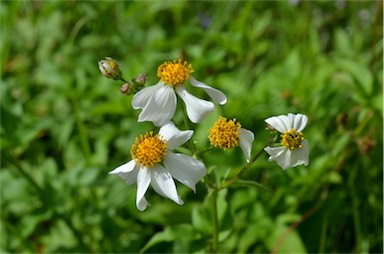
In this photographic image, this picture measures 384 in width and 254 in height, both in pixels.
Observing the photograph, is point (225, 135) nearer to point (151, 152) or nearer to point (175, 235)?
point (151, 152)

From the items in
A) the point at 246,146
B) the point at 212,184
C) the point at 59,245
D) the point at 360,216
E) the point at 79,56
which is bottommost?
the point at 59,245

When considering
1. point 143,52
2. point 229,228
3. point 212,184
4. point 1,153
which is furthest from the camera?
point 143,52

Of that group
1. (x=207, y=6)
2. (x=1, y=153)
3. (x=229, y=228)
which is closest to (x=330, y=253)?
(x=229, y=228)

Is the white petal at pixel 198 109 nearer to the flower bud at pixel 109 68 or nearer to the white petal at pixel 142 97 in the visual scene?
the white petal at pixel 142 97

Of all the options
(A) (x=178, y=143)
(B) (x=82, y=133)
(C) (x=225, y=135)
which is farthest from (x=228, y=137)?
(B) (x=82, y=133)

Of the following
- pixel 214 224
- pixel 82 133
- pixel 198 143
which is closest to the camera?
pixel 214 224

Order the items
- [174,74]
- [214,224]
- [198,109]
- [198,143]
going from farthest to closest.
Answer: [198,143]
[214,224]
[174,74]
[198,109]

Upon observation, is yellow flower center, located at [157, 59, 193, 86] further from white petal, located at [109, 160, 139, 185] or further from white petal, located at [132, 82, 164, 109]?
white petal, located at [109, 160, 139, 185]

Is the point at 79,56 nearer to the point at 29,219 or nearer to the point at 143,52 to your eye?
the point at 143,52
